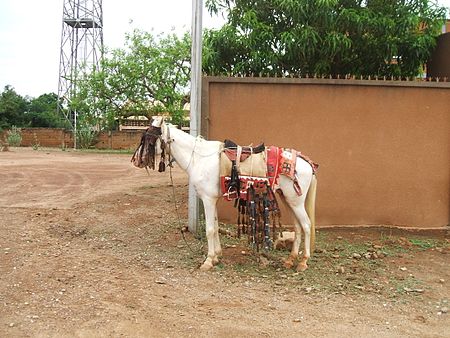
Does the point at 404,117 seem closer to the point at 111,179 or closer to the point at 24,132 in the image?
the point at 111,179

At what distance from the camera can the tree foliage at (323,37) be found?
25.9 feet

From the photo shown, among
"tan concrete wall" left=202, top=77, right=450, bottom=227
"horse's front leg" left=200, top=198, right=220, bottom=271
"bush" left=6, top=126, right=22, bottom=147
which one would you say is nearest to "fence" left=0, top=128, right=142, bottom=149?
"bush" left=6, top=126, right=22, bottom=147

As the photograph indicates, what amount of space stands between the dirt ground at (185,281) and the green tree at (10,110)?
109 feet

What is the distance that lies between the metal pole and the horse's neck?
99 cm

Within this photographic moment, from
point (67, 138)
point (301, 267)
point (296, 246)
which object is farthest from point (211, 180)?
point (67, 138)

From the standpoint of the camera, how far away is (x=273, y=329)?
3910mm

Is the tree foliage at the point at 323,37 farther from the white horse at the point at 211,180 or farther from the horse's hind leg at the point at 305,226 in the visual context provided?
the horse's hind leg at the point at 305,226

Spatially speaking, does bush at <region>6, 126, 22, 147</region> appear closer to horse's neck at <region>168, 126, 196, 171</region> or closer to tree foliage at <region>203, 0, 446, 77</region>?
tree foliage at <region>203, 0, 446, 77</region>

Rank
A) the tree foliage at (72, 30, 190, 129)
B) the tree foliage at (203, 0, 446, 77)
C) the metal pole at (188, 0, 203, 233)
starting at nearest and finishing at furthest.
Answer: the metal pole at (188, 0, 203, 233) < the tree foliage at (203, 0, 446, 77) < the tree foliage at (72, 30, 190, 129)

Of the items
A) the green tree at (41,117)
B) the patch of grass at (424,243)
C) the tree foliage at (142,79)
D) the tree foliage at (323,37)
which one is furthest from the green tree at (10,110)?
the patch of grass at (424,243)

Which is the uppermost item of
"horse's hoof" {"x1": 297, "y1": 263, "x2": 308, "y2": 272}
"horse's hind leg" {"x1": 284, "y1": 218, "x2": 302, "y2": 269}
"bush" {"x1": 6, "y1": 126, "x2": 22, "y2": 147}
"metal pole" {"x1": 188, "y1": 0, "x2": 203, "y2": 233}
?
"metal pole" {"x1": 188, "y1": 0, "x2": 203, "y2": 233}

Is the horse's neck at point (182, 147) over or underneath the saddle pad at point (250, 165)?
over

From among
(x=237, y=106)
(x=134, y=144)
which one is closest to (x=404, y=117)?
(x=237, y=106)

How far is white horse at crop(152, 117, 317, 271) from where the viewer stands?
552 centimetres
